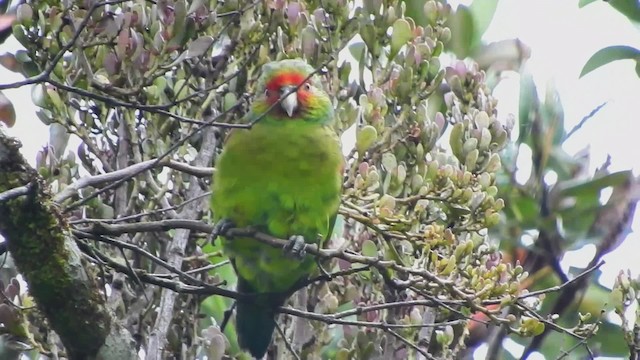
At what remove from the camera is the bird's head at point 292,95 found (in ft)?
11.5

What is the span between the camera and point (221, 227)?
3.06 meters

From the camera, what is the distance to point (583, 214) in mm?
3625

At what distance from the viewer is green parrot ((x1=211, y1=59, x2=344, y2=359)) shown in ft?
10.8

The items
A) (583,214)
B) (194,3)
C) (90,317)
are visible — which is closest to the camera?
(90,317)

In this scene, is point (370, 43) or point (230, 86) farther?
point (230, 86)

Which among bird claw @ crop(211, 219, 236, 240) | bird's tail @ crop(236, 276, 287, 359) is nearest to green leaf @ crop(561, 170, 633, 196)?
bird's tail @ crop(236, 276, 287, 359)

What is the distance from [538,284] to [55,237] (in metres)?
2.07

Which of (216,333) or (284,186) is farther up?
(284,186)

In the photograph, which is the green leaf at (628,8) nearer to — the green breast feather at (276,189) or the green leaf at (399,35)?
the green leaf at (399,35)

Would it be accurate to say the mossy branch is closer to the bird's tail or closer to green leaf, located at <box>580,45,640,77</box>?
the bird's tail

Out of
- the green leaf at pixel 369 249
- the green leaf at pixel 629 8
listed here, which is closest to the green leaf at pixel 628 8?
the green leaf at pixel 629 8

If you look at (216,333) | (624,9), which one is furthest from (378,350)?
(624,9)

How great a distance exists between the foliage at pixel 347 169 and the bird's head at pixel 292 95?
0.05 metres

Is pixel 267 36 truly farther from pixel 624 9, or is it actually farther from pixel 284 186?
pixel 624 9
